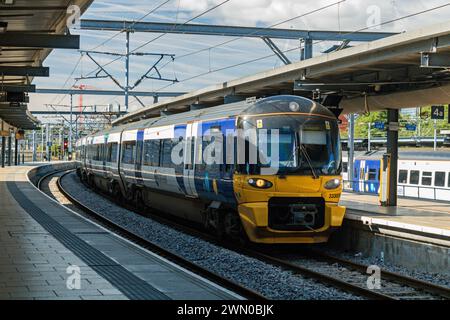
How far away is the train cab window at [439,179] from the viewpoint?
91.0 feet

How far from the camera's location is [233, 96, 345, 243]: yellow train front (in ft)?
42.5

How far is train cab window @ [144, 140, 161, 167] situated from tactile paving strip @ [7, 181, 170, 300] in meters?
3.59

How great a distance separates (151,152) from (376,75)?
271 inches

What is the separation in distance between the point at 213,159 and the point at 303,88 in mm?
4174

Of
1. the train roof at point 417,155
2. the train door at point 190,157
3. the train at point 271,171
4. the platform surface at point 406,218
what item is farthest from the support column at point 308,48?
the train at point 271,171

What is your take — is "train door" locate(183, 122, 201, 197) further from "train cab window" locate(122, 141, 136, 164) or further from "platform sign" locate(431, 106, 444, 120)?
"platform sign" locate(431, 106, 444, 120)

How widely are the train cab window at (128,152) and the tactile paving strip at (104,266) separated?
579 centimetres

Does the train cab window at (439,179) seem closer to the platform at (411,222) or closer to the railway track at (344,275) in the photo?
the platform at (411,222)

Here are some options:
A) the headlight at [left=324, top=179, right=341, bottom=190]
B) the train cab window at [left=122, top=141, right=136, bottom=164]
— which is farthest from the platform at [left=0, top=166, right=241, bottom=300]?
the train cab window at [left=122, top=141, right=136, bottom=164]

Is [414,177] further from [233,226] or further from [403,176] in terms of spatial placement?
[233,226]

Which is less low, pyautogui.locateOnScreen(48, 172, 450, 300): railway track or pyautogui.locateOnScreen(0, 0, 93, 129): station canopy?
pyautogui.locateOnScreen(0, 0, 93, 129): station canopy

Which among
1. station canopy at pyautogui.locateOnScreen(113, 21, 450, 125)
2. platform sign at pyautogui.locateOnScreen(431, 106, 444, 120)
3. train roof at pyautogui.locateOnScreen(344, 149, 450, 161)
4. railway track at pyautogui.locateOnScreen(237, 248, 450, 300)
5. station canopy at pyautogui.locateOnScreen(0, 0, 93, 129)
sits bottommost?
railway track at pyautogui.locateOnScreen(237, 248, 450, 300)

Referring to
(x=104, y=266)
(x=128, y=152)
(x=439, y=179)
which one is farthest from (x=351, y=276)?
(x=439, y=179)

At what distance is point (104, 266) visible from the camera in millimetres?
10000
